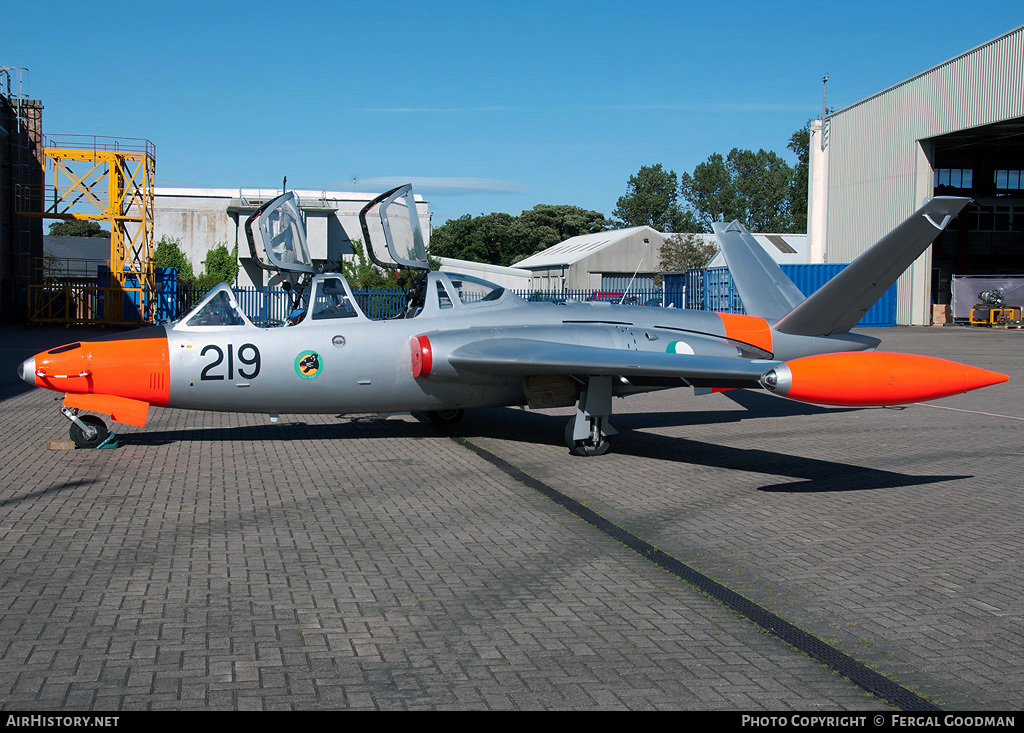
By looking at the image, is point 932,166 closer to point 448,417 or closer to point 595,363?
point 448,417

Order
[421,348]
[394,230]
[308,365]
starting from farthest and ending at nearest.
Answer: [394,230]
[421,348]
[308,365]

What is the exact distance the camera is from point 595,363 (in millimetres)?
9789

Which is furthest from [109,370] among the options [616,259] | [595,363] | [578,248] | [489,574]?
[578,248]

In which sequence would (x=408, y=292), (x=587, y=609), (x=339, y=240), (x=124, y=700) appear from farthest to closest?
(x=339, y=240) → (x=408, y=292) → (x=587, y=609) → (x=124, y=700)

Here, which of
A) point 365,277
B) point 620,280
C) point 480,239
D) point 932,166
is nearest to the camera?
point 365,277

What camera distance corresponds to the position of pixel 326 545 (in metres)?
6.75

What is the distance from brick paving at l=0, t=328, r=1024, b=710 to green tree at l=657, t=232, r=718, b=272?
54125mm

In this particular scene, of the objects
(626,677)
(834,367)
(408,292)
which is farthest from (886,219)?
(626,677)

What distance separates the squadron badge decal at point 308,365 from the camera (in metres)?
10.6

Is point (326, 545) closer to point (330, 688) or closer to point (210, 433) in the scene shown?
point (330, 688)

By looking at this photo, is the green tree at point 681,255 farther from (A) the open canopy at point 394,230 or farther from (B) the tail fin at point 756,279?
(A) the open canopy at point 394,230

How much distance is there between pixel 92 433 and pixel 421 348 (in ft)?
14.4

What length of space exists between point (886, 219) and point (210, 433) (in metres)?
42.9

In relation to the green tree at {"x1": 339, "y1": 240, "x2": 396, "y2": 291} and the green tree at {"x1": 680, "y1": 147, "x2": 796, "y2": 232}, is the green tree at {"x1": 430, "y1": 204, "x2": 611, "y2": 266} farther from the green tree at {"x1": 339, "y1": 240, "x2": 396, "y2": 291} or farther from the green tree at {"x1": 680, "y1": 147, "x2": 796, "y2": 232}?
the green tree at {"x1": 339, "y1": 240, "x2": 396, "y2": 291}
